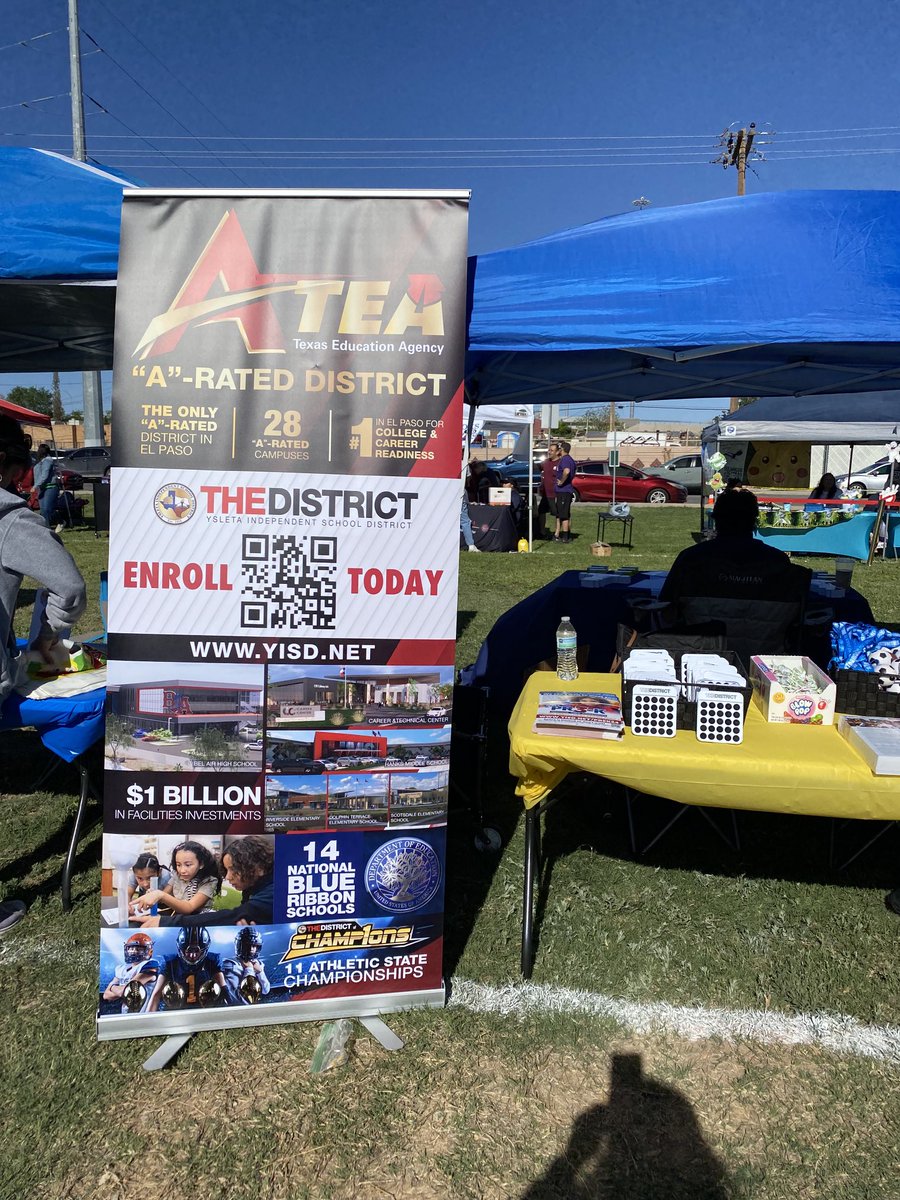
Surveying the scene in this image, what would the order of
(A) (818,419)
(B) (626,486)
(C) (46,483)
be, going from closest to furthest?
(A) (818,419) < (C) (46,483) < (B) (626,486)

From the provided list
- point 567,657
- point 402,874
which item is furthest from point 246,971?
point 567,657

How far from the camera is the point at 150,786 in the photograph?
233 centimetres

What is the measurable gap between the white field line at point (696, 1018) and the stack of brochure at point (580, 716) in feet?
2.79

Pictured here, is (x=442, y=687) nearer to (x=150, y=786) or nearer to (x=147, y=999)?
(x=150, y=786)

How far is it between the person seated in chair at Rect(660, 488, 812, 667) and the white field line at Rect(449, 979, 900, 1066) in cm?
160

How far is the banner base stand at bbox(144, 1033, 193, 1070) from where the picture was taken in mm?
2266

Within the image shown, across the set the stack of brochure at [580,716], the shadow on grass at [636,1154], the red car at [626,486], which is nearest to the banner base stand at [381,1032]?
the shadow on grass at [636,1154]

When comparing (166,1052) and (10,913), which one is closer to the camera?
(166,1052)

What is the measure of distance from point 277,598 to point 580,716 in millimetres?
1100

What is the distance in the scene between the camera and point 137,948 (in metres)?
2.35

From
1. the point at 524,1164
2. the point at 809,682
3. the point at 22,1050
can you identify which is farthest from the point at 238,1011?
the point at 809,682

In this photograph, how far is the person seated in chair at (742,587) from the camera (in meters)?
3.78

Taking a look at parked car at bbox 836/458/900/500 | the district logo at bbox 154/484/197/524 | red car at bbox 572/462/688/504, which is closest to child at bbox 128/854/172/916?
the district logo at bbox 154/484/197/524

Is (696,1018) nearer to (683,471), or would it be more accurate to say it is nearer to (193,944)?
(193,944)
